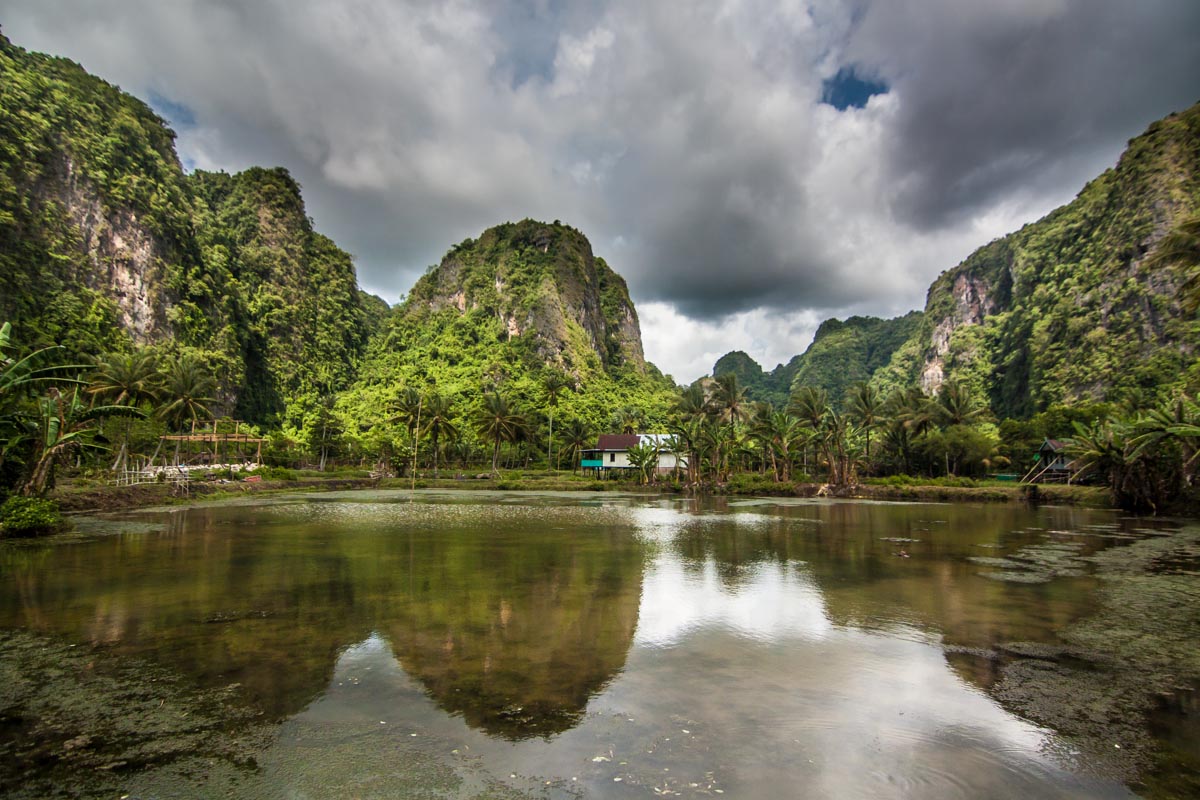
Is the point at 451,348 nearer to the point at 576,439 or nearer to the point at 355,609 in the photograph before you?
the point at 576,439

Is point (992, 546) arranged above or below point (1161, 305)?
below

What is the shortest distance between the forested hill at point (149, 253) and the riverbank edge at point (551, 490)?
898 cm

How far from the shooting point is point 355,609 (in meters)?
10.8

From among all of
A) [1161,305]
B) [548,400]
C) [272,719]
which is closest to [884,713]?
[272,719]

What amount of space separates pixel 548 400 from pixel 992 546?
7079cm

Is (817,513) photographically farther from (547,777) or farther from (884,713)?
(547,777)

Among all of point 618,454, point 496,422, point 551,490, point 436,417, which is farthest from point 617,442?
point 436,417

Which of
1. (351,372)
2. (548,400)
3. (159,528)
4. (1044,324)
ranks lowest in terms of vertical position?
Result: (159,528)

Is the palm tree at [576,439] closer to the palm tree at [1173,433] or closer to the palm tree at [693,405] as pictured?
the palm tree at [693,405]

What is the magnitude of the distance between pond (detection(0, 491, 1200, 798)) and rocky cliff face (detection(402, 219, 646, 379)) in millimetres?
100861

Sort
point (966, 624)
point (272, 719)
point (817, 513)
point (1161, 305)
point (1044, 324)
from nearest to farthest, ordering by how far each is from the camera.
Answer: point (272, 719)
point (966, 624)
point (817, 513)
point (1161, 305)
point (1044, 324)

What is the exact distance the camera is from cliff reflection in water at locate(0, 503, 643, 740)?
23.6 ft

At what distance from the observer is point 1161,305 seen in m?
78.1

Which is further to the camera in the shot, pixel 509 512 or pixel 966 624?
pixel 509 512
